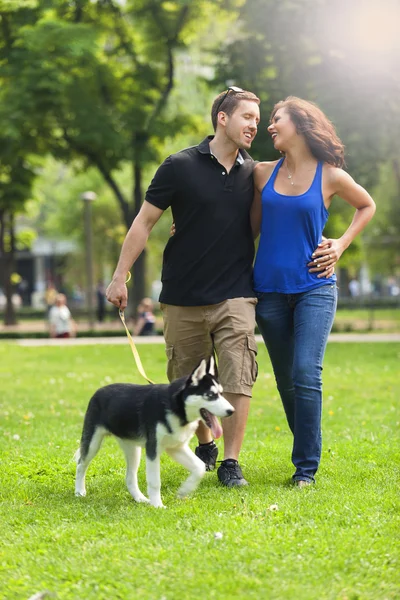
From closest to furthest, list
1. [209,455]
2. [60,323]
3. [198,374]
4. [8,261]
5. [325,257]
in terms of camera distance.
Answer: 1. [198,374]
2. [325,257]
3. [209,455]
4. [60,323]
5. [8,261]

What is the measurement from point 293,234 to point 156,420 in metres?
1.53

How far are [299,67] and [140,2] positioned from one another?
18.7 ft

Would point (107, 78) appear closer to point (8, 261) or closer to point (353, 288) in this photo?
point (8, 261)

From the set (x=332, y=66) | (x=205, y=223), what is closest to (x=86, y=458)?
(x=205, y=223)

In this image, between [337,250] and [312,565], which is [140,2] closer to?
[337,250]

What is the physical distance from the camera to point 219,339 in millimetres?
6078

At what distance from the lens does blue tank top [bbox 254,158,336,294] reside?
591 cm

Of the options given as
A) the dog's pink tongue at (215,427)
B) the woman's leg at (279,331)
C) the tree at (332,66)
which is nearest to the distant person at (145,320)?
the tree at (332,66)

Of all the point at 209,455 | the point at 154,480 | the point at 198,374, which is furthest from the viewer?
the point at 209,455

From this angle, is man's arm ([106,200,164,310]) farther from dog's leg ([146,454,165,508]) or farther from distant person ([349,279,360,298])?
distant person ([349,279,360,298])

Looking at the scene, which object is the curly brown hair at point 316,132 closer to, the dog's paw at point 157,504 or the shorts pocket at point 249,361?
the shorts pocket at point 249,361

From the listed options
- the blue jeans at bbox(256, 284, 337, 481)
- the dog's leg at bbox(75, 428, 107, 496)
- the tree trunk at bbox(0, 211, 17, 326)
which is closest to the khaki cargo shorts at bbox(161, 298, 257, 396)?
the blue jeans at bbox(256, 284, 337, 481)

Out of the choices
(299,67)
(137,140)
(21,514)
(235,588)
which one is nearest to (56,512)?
(21,514)

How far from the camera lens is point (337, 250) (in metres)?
5.94
